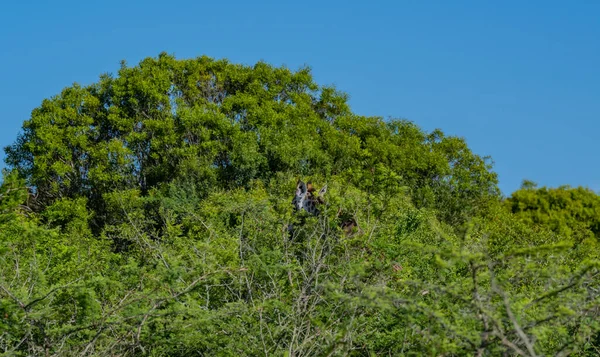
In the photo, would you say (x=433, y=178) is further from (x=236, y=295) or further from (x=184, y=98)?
(x=236, y=295)

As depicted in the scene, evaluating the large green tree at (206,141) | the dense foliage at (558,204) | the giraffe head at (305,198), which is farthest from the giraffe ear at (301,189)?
the dense foliage at (558,204)

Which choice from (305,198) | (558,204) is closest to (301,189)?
(305,198)

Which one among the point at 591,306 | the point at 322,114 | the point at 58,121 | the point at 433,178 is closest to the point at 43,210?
the point at 58,121

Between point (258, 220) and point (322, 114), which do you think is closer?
point (258, 220)

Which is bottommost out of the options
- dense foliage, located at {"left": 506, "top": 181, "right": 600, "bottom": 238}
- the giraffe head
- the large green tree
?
the giraffe head

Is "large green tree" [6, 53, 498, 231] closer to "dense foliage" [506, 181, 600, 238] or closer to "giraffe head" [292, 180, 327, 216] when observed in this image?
"dense foliage" [506, 181, 600, 238]

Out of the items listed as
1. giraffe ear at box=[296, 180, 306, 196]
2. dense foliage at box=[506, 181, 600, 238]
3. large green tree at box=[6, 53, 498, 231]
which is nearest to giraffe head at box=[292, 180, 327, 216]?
giraffe ear at box=[296, 180, 306, 196]

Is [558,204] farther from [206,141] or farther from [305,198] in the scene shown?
[305,198]

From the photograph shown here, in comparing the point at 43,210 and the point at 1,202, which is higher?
the point at 43,210

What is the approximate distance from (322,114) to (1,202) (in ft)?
113

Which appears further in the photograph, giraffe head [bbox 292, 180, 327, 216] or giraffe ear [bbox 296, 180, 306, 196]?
giraffe ear [bbox 296, 180, 306, 196]

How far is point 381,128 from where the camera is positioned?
137 ft

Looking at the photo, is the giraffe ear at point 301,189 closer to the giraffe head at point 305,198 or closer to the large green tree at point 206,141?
the giraffe head at point 305,198

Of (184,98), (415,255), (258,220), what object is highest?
(184,98)
